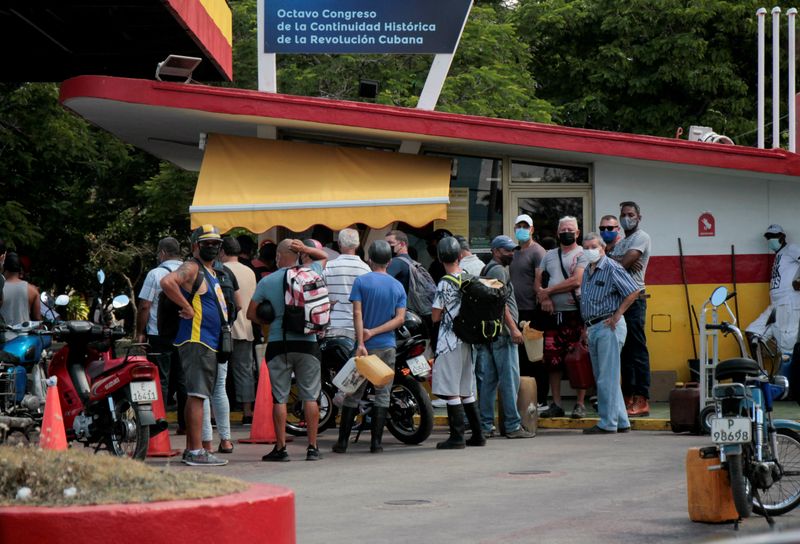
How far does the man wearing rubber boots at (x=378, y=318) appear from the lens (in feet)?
41.8

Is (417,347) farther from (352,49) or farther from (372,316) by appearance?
(352,49)

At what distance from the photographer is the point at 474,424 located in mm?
13109

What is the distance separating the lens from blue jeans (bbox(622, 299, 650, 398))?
Answer: 1484 centimetres

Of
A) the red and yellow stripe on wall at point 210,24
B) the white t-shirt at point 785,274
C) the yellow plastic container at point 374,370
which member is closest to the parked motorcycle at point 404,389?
the yellow plastic container at point 374,370

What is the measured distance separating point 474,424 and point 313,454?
1647mm

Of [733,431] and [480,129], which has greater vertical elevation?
[480,129]

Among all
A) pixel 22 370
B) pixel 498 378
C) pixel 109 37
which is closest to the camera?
pixel 22 370

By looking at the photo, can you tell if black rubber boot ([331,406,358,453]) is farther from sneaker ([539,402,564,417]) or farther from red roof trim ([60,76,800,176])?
red roof trim ([60,76,800,176])

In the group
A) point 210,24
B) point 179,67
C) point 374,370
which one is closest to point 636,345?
point 374,370

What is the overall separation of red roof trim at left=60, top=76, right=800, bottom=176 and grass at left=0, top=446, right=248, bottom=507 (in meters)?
9.72

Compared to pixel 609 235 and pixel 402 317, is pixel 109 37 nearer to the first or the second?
pixel 609 235

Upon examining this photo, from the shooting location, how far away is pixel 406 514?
9.14 metres

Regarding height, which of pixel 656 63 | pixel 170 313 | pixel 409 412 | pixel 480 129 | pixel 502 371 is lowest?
pixel 409 412

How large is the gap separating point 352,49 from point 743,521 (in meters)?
11.1
